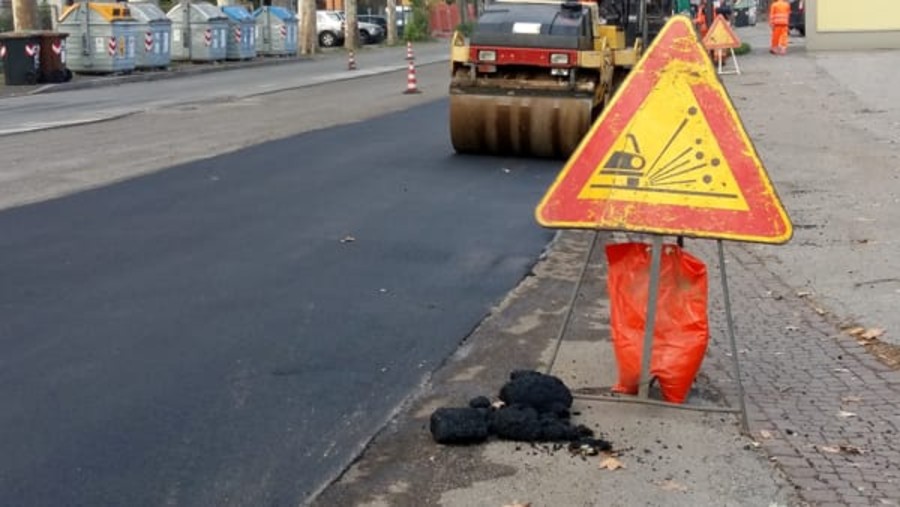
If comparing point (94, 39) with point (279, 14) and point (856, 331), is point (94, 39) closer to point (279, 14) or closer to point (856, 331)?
point (279, 14)

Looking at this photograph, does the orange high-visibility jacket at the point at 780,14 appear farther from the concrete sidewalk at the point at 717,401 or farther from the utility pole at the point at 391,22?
the concrete sidewalk at the point at 717,401

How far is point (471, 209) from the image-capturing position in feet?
44.1

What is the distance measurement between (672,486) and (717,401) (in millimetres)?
1289

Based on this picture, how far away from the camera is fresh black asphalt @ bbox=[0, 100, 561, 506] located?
6090 mm

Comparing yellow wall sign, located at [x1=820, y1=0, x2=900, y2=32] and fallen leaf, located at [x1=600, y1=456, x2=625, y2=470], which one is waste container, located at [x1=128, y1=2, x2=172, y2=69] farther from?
fallen leaf, located at [x1=600, y1=456, x2=625, y2=470]

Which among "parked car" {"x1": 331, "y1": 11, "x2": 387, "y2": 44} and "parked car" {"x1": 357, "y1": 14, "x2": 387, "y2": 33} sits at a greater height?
"parked car" {"x1": 357, "y1": 14, "x2": 387, "y2": 33}

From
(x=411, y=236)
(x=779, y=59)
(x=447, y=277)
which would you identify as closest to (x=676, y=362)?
(x=447, y=277)

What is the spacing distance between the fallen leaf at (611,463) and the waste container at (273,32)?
48.2 metres

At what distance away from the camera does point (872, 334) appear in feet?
27.3

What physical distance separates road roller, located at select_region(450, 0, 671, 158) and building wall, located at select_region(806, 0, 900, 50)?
2654 cm

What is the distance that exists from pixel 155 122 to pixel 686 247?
1331 centimetres

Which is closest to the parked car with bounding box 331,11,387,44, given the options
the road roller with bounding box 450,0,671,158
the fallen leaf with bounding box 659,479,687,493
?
the road roller with bounding box 450,0,671,158

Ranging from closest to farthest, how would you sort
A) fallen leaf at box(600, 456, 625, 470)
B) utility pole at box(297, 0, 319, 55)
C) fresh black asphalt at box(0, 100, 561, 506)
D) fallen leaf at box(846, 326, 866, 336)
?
fallen leaf at box(600, 456, 625, 470) < fresh black asphalt at box(0, 100, 561, 506) < fallen leaf at box(846, 326, 866, 336) < utility pole at box(297, 0, 319, 55)

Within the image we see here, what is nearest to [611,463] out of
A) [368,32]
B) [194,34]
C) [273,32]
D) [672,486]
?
[672,486]
